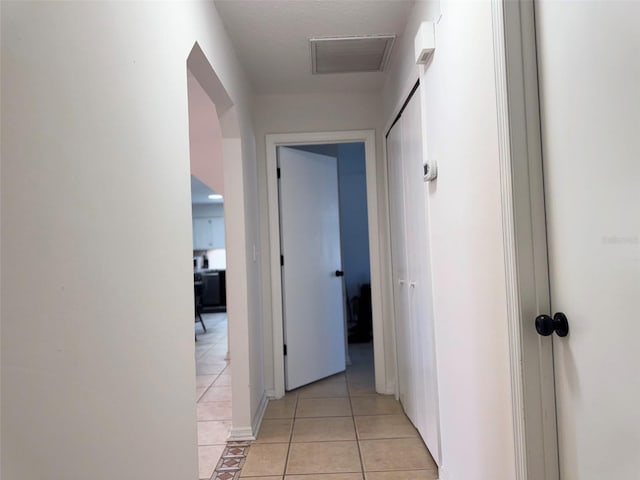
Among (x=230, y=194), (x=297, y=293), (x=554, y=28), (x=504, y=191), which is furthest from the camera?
(x=297, y=293)

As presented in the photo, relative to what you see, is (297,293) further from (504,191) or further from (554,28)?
(554,28)

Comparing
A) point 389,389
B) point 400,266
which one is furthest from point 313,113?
point 389,389

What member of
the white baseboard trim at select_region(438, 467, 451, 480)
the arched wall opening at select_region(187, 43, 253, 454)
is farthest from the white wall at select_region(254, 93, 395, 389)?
the white baseboard trim at select_region(438, 467, 451, 480)

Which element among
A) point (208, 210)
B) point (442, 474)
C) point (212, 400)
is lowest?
point (212, 400)

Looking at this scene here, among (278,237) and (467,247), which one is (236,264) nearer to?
(278,237)

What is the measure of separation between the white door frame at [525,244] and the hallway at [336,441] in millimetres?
1076

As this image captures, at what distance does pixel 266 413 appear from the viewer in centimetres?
279

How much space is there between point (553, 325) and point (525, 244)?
217 millimetres

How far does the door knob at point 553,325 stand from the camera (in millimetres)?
969

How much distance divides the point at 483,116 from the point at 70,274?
1.17 m

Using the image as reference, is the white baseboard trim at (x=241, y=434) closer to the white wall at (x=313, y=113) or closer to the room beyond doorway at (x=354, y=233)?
the white wall at (x=313, y=113)

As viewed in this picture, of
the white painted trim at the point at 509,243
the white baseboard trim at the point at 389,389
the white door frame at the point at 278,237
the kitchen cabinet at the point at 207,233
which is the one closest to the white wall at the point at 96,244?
the white painted trim at the point at 509,243

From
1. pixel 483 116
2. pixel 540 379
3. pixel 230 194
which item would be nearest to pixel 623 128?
pixel 483 116

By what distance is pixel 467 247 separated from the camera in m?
1.38
